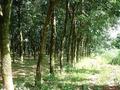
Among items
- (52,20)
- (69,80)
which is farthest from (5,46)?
(52,20)

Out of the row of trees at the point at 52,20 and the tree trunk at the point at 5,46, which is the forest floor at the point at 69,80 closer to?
the row of trees at the point at 52,20

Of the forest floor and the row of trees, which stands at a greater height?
the row of trees

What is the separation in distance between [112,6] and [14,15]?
23.8 meters

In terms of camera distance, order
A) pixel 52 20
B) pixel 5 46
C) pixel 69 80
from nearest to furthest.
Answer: pixel 5 46, pixel 69 80, pixel 52 20

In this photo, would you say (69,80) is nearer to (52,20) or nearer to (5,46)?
(52,20)

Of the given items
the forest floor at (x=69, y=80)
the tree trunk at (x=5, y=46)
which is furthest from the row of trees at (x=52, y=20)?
the forest floor at (x=69, y=80)

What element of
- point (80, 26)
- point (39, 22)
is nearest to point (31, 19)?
point (39, 22)

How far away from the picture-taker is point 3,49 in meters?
13.9

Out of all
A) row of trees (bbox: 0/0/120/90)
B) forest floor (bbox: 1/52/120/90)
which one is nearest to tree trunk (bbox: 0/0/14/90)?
row of trees (bbox: 0/0/120/90)

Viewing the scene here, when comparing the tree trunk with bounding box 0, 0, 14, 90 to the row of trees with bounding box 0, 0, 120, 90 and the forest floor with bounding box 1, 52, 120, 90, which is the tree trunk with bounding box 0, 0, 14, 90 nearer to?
the row of trees with bounding box 0, 0, 120, 90

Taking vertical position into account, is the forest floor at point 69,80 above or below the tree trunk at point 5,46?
below

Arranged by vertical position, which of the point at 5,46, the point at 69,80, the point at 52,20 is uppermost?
the point at 52,20

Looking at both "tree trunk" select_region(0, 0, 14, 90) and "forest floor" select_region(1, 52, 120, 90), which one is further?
"forest floor" select_region(1, 52, 120, 90)

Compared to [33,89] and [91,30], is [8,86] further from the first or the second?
[91,30]
